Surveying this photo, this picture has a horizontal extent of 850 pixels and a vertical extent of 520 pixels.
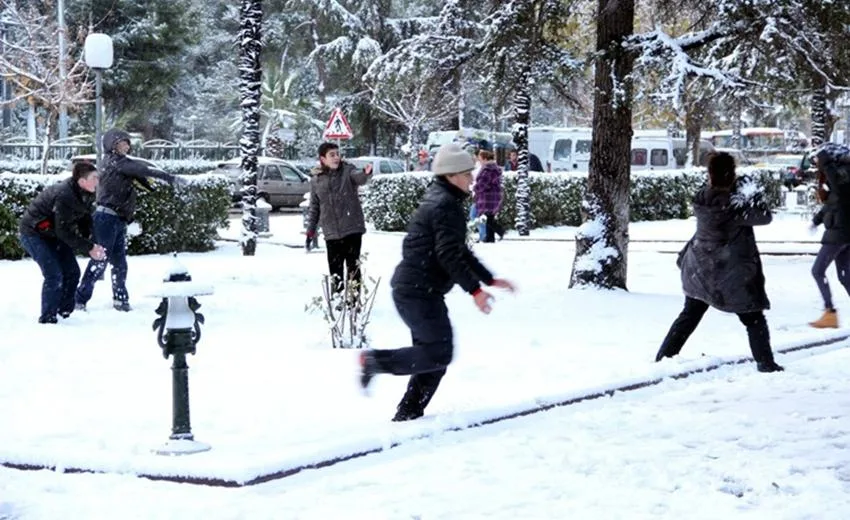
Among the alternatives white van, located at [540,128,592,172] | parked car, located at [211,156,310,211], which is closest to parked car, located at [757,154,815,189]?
white van, located at [540,128,592,172]

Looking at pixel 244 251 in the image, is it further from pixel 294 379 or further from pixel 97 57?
pixel 294 379

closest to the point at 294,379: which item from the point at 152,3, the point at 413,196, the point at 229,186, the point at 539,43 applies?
the point at 539,43

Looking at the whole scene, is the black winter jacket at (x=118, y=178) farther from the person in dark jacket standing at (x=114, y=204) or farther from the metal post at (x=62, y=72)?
the metal post at (x=62, y=72)

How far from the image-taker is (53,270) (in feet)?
39.3

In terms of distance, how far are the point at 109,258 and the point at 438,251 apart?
6.38 meters

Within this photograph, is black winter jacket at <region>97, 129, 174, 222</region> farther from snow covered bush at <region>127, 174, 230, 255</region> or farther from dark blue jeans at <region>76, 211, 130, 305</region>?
snow covered bush at <region>127, 174, 230, 255</region>

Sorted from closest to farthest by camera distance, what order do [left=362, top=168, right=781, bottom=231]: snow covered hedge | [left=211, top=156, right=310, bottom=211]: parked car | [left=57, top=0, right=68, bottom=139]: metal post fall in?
[left=362, top=168, right=781, bottom=231]: snow covered hedge, [left=57, top=0, right=68, bottom=139]: metal post, [left=211, top=156, right=310, bottom=211]: parked car

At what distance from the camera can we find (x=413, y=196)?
25844mm

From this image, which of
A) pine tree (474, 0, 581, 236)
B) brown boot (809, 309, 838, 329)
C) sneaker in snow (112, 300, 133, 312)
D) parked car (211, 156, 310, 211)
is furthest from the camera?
parked car (211, 156, 310, 211)

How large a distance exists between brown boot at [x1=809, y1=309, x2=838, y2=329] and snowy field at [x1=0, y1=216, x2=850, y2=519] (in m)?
0.18

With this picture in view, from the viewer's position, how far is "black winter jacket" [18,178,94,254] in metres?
11.8

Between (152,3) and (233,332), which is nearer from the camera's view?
(233,332)

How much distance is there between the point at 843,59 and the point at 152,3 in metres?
38.3

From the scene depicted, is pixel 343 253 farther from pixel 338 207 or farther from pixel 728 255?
pixel 728 255
